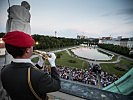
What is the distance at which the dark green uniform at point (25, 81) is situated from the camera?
52 cm

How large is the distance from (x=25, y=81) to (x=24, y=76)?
20 mm

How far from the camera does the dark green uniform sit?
52 cm

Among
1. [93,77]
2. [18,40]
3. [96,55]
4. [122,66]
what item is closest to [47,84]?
[18,40]

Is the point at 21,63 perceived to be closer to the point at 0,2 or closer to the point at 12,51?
the point at 12,51

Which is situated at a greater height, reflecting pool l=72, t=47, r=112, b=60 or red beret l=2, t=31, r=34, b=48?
red beret l=2, t=31, r=34, b=48

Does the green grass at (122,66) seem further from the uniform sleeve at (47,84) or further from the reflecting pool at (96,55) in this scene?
the reflecting pool at (96,55)

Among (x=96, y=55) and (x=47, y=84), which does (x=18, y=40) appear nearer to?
(x=47, y=84)

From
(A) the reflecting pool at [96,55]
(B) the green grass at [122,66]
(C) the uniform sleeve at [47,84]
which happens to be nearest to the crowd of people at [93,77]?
(B) the green grass at [122,66]

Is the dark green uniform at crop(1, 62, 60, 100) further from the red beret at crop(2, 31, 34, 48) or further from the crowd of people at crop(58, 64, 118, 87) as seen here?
the crowd of people at crop(58, 64, 118, 87)

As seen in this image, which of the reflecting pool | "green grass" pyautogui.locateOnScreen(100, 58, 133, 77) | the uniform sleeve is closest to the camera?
the uniform sleeve

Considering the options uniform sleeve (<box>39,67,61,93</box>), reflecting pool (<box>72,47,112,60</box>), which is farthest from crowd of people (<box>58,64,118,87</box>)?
uniform sleeve (<box>39,67,61,93</box>)

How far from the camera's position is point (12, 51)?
0.56 meters

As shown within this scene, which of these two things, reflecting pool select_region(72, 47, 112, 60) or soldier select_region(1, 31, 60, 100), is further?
reflecting pool select_region(72, 47, 112, 60)

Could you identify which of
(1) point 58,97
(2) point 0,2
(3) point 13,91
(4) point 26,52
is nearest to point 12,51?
(4) point 26,52
